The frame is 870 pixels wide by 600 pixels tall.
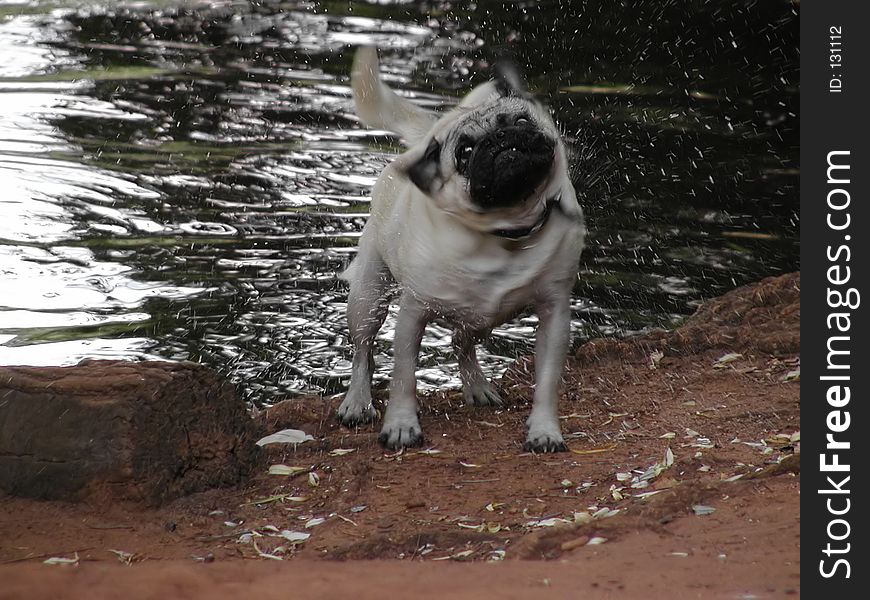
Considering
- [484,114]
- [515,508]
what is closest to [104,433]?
[515,508]

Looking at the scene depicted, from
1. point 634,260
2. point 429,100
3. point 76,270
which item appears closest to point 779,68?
point 429,100

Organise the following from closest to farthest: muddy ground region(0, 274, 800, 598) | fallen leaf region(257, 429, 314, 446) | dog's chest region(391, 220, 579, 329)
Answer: muddy ground region(0, 274, 800, 598)
dog's chest region(391, 220, 579, 329)
fallen leaf region(257, 429, 314, 446)

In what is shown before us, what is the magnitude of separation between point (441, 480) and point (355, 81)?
Answer: 220 centimetres

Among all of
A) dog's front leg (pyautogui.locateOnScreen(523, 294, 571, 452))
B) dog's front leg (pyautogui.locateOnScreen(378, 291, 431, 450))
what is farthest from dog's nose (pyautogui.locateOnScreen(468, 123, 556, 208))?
dog's front leg (pyautogui.locateOnScreen(378, 291, 431, 450))

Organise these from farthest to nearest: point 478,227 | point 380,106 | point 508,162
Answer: point 380,106 → point 478,227 → point 508,162

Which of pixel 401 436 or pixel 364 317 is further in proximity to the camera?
pixel 364 317

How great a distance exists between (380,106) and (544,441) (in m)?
2.00

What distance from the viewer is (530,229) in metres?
5.60

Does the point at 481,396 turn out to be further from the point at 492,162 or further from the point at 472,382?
the point at 492,162

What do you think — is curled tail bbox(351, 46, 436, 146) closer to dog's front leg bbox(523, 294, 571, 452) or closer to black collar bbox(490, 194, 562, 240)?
black collar bbox(490, 194, 562, 240)

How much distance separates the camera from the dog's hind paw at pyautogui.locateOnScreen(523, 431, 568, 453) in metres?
5.88

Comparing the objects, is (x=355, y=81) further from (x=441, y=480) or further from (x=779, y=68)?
(x=779, y=68)

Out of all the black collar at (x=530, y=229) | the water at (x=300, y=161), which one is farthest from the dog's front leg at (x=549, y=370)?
the water at (x=300, y=161)

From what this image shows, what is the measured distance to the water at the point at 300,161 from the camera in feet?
27.9
